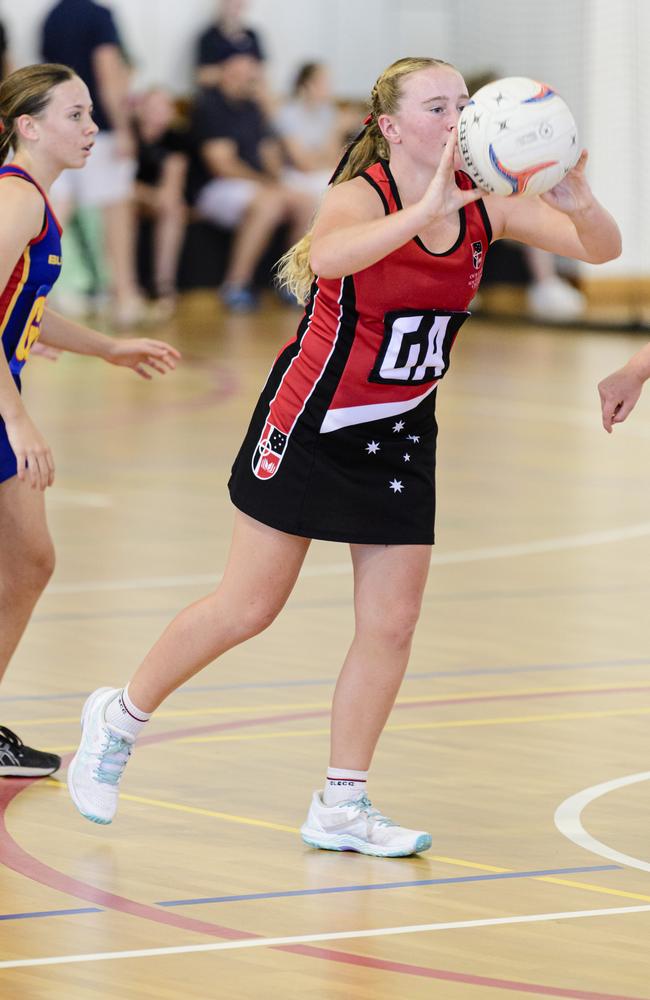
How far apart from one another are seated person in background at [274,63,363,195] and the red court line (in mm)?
13799

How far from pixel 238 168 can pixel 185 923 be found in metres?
14.2

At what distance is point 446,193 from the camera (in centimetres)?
404

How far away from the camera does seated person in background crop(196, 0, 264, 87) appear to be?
17.7 m

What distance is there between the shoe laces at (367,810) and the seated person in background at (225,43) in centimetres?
1381

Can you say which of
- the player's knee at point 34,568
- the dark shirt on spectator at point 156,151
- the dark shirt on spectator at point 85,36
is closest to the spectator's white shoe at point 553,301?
the dark shirt on spectator at point 156,151

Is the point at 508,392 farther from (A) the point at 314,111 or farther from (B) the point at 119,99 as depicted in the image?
(A) the point at 314,111

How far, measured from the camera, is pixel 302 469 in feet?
14.5

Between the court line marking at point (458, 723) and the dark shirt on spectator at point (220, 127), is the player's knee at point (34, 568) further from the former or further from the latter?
the dark shirt on spectator at point (220, 127)

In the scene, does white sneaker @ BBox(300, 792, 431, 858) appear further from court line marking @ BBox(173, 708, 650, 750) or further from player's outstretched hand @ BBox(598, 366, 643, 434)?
player's outstretched hand @ BBox(598, 366, 643, 434)

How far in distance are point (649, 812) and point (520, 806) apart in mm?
296

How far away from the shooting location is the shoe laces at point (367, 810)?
444 cm

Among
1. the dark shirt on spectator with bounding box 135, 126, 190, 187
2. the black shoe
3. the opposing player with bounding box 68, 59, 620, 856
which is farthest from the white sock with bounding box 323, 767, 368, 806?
the dark shirt on spectator with bounding box 135, 126, 190, 187

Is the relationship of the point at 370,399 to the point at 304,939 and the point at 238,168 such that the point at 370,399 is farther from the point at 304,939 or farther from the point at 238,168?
the point at 238,168

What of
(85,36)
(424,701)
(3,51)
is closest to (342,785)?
(424,701)
